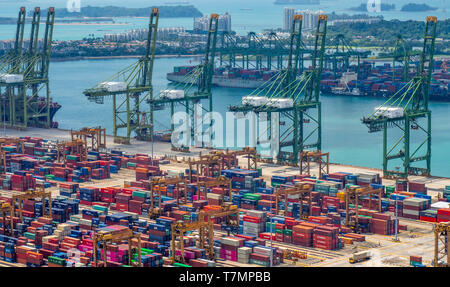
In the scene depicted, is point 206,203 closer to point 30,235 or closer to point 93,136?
point 30,235

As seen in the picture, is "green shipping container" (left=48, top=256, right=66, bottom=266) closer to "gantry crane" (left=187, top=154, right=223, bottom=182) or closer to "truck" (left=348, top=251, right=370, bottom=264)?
"truck" (left=348, top=251, right=370, bottom=264)

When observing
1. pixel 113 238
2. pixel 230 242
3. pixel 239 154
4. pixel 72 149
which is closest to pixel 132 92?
pixel 72 149

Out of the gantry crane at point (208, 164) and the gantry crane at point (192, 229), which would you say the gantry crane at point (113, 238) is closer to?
the gantry crane at point (192, 229)

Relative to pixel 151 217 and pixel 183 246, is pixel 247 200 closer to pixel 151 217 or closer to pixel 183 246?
pixel 151 217

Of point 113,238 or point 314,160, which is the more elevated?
point 113,238

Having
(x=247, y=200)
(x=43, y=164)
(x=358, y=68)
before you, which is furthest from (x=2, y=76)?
(x=358, y=68)

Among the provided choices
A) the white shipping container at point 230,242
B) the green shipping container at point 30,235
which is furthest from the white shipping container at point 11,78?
the white shipping container at point 230,242
